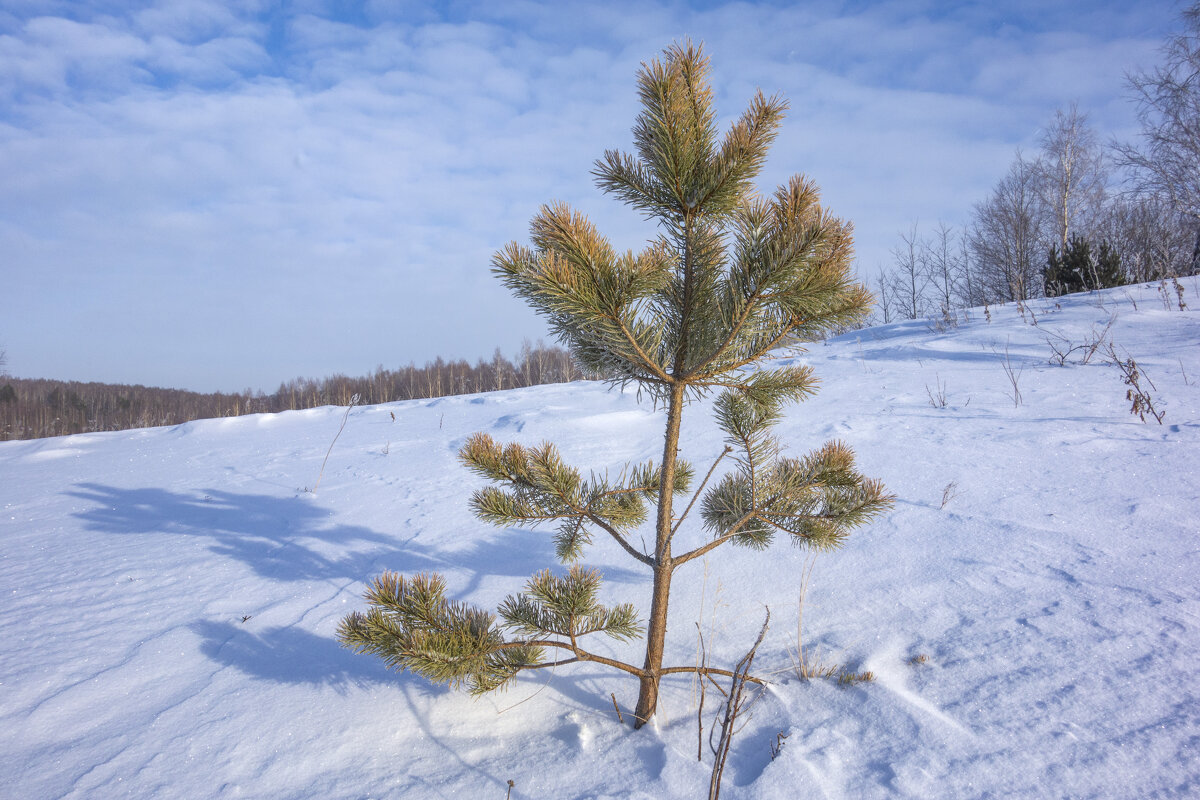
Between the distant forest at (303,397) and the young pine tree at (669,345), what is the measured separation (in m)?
10.6

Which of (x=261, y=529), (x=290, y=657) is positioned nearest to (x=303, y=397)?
(x=261, y=529)

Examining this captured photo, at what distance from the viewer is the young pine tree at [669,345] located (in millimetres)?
1528

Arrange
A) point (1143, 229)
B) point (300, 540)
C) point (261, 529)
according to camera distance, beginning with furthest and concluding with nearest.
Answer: point (1143, 229) → point (261, 529) → point (300, 540)

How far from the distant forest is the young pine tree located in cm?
1060

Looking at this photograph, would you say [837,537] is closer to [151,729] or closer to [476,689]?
[476,689]

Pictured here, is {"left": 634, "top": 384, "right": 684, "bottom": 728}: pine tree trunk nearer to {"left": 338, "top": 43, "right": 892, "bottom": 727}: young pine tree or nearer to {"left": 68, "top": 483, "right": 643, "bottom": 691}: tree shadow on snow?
{"left": 338, "top": 43, "right": 892, "bottom": 727}: young pine tree

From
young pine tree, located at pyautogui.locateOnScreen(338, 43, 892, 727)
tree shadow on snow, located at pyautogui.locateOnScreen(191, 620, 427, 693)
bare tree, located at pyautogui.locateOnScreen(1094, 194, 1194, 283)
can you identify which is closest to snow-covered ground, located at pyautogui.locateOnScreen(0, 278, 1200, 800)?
tree shadow on snow, located at pyautogui.locateOnScreen(191, 620, 427, 693)

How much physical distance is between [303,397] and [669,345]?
16.8 metres

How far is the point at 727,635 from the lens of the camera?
7.96 feet

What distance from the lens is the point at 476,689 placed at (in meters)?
1.79

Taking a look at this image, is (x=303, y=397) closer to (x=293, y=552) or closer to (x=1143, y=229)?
(x=293, y=552)

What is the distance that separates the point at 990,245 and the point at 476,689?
96.8ft

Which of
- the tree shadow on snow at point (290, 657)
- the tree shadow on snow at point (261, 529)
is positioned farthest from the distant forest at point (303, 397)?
the tree shadow on snow at point (290, 657)

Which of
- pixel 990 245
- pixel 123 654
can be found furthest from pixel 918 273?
Result: pixel 123 654
